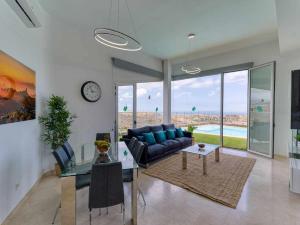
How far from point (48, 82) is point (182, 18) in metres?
3.29

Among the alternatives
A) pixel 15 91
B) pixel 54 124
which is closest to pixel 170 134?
pixel 54 124

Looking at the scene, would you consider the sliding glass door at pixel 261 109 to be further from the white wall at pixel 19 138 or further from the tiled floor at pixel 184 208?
the white wall at pixel 19 138

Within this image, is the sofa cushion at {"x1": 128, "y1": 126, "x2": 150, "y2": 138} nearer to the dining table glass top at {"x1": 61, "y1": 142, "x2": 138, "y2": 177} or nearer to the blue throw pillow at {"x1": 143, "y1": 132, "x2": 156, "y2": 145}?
the blue throw pillow at {"x1": 143, "y1": 132, "x2": 156, "y2": 145}

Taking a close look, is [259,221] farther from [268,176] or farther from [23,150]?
[23,150]

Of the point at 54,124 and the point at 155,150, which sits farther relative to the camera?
the point at 155,150

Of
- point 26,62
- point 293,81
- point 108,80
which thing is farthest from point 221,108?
point 26,62

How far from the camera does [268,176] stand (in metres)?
3.28

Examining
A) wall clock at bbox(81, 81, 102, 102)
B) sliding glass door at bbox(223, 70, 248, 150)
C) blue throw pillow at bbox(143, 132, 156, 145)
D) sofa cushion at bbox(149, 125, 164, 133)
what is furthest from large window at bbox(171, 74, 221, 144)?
wall clock at bbox(81, 81, 102, 102)

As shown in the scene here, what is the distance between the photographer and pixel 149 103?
6.27m

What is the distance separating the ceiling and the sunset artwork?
5.45 ft

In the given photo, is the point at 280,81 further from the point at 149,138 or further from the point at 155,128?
the point at 149,138

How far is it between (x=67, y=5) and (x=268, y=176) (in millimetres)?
5337

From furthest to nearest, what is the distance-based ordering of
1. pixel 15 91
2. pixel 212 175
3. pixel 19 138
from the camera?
pixel 212 175, pixel 19 138, pixel 15 91

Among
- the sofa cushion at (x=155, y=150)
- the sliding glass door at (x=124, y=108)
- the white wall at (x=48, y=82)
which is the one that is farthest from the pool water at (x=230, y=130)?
the white wall at (x=48, y=82)
